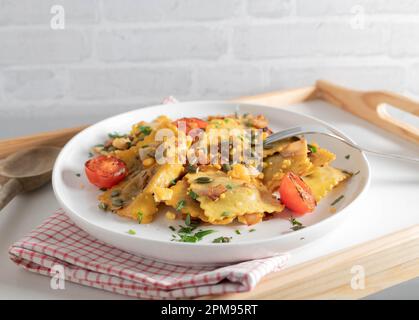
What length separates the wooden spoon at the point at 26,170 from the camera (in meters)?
1.64

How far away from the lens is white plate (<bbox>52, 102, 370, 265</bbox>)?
126cm

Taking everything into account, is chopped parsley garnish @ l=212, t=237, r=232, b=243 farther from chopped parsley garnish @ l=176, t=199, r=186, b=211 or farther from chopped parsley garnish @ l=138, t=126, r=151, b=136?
chopped parsley garnish @ l=138, t=126, r=151, b=136

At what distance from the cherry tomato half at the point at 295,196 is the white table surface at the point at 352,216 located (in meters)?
0.09

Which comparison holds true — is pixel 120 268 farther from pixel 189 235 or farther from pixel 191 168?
pixel 191 168

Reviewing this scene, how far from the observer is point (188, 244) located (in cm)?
124

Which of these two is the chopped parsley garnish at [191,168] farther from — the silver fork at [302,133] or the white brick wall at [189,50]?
the white brick wall at [189,50]

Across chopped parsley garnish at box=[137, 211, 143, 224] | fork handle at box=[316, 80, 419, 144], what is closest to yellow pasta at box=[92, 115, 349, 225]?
chopped parsley garnish at box=[137, 211, 143, 224]

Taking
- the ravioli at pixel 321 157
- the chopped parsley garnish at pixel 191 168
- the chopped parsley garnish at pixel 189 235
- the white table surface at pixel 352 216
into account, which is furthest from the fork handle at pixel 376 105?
the chopped parsley garnish at pixel 189 235

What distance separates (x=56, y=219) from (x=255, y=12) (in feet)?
5.69

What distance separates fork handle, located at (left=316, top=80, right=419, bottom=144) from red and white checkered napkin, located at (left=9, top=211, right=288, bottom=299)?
0.89 metres

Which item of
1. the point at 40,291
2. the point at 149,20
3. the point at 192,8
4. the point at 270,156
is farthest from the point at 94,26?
the point at 40,291
